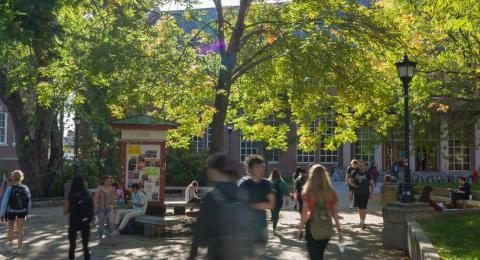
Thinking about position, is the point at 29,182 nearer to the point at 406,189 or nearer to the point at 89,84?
the point at 89,84

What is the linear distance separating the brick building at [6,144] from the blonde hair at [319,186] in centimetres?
4596

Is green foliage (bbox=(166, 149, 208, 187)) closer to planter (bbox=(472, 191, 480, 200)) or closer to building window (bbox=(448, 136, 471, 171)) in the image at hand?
planter (bbox=(472, 191, 480, 200))

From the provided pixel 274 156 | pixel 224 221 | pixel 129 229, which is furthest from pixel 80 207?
pixel 274 156

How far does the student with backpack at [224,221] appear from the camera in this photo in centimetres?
507

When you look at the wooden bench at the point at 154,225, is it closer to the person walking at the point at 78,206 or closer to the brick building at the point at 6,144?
the person walking at the point at 78,206

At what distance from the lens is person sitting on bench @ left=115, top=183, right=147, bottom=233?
15.2 metres

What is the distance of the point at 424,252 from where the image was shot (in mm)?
7832

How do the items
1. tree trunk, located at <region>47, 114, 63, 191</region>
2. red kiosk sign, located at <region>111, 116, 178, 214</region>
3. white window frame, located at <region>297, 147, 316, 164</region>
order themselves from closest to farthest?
red kiosk sign, located at <region>111, 116, 178, 214</region>
tree trunk, located at <region>47, 114, 63, 191</region>
white window frame, located at <region>297, 147, 316, 164</region>

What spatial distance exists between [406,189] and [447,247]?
11.1 ft

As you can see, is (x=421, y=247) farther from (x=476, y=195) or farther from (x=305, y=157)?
(x=305, y=157)

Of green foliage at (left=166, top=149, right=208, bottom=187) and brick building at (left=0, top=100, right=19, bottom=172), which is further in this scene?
brick building at (left=0, top=100, right=19, bottom=172)

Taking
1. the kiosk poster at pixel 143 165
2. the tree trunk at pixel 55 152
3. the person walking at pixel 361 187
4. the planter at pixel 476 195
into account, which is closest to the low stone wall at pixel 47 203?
the tree trunk at pixel 55 152

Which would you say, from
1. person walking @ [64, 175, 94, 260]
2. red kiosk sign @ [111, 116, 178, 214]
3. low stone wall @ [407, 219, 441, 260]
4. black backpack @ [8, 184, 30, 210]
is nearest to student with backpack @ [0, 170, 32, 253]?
black backpack @ [8, 184, 30, 210]

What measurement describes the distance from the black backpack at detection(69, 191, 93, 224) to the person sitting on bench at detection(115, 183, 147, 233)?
5.00m
